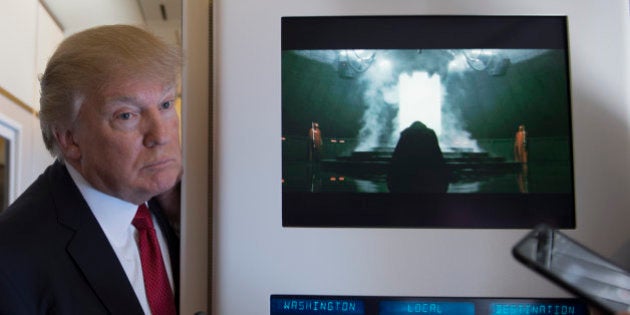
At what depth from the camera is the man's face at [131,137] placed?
98 cm

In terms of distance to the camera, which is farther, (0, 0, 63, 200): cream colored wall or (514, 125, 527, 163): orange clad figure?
(0, 0, 63, 200): cream colored wall

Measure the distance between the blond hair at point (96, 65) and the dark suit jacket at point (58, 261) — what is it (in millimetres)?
158

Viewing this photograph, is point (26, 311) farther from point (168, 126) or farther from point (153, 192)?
point (168, 126)

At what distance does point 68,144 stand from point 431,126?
69 centimetres

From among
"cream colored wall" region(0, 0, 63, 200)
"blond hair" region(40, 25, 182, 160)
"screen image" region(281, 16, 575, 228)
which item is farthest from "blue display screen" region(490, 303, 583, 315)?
"cream colored wall" region(0, 0, 63, 200)

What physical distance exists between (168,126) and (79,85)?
6.9 inches

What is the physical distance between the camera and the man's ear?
104 cm

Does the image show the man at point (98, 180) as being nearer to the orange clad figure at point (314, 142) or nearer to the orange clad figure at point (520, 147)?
the orange clad figure at point (314, 142)

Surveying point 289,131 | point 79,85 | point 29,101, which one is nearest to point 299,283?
point 289,131

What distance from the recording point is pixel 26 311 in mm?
893

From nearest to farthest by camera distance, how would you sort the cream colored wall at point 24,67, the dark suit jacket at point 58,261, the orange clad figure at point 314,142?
the dark suit jacket at point 58,261 < the orange clad figure at point 314,142 < the cream colored wall at point 24,67

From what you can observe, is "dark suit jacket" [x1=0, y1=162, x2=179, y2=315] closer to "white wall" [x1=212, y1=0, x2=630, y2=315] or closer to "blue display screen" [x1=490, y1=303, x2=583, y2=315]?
"white wall" [x1=212, y1=0, x2=630, y2=315]

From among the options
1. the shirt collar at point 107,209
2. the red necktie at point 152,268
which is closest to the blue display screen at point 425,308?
the red necktie at point 152,268

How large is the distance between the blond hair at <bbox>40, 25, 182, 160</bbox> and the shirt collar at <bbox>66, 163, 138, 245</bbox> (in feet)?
0.42
